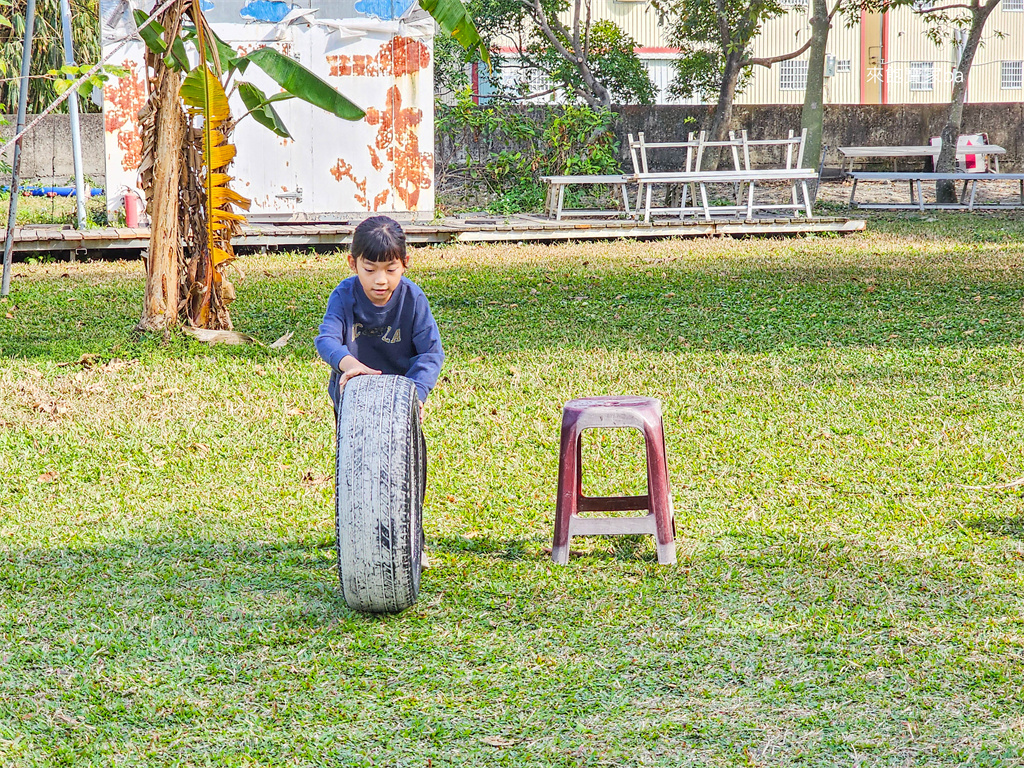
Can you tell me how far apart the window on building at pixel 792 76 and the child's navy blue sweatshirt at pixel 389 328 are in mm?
35811

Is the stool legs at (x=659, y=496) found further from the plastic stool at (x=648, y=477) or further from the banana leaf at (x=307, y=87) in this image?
the banana leaf at (x=307, y=87)

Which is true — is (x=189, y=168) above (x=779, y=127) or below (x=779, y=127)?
below

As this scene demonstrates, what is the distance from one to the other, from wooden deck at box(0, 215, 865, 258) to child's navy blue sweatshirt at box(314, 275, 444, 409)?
962 cm

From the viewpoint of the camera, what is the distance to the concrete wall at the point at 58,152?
889 inches

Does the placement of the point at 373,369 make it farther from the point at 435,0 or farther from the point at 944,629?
the point at 435,0

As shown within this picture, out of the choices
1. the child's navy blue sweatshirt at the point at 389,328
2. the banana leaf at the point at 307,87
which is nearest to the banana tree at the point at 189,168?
the banana leaf at the point at 307,87

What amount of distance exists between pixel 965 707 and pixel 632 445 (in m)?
2.98

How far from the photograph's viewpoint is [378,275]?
3.99 m

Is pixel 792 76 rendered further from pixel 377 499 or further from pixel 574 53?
pixel 377 499

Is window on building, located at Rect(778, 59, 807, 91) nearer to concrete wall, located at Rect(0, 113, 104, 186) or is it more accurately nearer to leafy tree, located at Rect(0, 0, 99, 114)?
leafy tree, located at Rect(0, 0, 99, 114)

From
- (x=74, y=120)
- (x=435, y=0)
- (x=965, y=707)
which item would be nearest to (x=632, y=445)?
(x=965, y=707)

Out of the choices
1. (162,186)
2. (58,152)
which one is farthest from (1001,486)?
(58,152)

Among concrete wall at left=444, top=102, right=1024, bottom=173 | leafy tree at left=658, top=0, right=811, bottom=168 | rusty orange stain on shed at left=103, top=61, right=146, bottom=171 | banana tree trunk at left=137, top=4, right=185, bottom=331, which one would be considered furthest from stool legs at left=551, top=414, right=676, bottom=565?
concrete wall at left=444, top=102, right=1024, bottom=173

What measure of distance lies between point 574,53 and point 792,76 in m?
18.6
